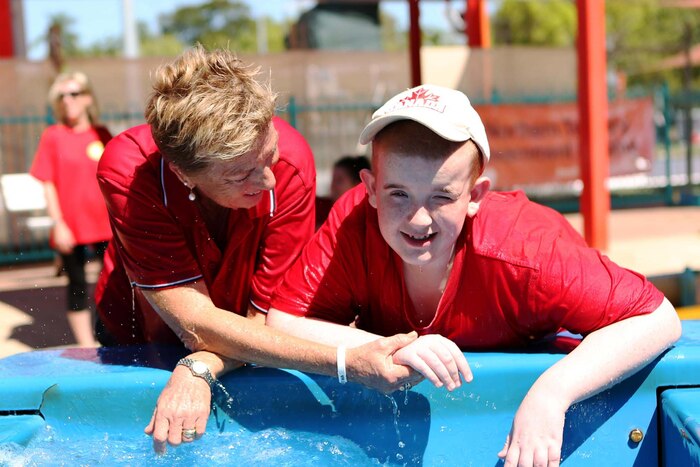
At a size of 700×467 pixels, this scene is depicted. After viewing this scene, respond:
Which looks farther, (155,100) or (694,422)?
(155,100)

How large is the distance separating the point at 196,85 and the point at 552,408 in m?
1.10

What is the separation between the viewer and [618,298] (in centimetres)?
187

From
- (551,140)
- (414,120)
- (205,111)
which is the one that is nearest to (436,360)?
(414,120)

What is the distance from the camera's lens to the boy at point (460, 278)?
5.88 ft

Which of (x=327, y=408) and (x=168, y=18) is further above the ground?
(x=168, y=18)

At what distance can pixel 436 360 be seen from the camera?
1729 mm

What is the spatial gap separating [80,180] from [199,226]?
3040 millimetres

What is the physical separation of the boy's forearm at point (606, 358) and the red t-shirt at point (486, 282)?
0.12ft

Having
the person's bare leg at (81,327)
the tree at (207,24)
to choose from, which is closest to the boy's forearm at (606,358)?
the person's bare leg at (81,327)

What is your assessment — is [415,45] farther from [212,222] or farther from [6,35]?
[6,35]

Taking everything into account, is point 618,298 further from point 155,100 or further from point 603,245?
point 603,245

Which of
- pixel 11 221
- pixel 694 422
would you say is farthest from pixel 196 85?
pixel 11 221

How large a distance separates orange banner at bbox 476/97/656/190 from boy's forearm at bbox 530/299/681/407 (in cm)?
830

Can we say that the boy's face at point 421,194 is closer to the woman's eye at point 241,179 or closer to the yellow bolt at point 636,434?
the woman's eye at point 241,179
